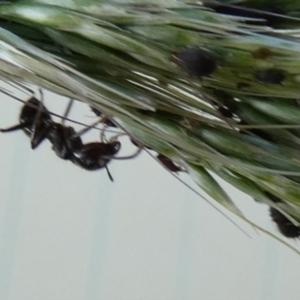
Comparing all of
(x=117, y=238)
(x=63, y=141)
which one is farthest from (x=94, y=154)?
(x=117, y=238)

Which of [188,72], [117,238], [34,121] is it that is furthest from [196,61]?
[117,238]

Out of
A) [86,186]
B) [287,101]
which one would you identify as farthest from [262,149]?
[86,186]

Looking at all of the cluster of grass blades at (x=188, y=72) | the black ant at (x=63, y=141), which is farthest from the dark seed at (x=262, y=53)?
the black ant at (x=63, y=141)

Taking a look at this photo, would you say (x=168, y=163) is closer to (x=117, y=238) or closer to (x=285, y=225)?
(x=285, y=225)

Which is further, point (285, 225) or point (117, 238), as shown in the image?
point (117, 238)

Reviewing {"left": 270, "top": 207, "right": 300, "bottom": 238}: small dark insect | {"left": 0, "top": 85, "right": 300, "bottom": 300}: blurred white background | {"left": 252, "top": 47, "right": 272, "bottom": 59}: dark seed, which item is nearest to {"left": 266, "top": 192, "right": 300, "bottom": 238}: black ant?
{"left": 270, "top": 207, "right": 300, "bottom": 238}: small dark insect

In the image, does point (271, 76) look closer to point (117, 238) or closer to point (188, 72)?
point (188, 72)
